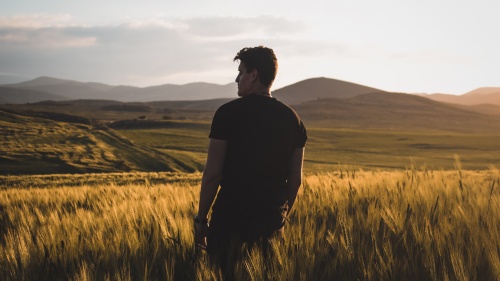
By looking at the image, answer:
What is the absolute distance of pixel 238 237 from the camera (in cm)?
359

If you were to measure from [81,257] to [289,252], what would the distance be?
5.24ft

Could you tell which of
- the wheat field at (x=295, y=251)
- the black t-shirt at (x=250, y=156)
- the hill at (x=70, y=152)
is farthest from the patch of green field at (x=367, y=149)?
the black t-shirt at (x=250, y=156)

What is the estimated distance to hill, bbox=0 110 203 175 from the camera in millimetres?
35688

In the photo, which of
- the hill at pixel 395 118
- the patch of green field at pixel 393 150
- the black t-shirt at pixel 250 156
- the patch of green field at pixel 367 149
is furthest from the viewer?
the hill at pixel 395 118

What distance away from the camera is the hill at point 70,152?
35.7m

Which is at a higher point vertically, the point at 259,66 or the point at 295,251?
the point at 259,66

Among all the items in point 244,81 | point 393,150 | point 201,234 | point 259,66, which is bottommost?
point 393,150

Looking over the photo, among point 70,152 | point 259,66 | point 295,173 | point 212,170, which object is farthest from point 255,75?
point 70,152

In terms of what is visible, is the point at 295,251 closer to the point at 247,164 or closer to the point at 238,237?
the point at 238,237

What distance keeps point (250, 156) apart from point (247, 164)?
7 centimetres

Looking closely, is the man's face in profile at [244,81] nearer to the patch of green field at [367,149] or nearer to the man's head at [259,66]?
the man's head at [259,66]

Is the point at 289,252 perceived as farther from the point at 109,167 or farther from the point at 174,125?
the point at 174,125

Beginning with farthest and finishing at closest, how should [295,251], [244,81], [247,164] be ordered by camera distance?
1. [244,81]
2. [247,164]
3. [295,251]

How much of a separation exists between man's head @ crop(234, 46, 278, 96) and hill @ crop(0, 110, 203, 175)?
32.9 metres
